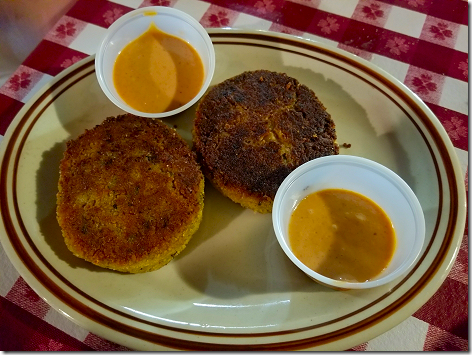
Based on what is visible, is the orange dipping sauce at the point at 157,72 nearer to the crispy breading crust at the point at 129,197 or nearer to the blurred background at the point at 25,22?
the crispy breading crust at the point at 129,197

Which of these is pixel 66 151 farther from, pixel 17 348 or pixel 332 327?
pixel 332 327

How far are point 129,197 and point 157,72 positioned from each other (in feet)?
2.05

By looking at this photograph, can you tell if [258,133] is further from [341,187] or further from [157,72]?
[157,72]

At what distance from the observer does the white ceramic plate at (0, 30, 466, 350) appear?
4.58 feet

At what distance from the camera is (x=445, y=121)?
→ 195 centimetres

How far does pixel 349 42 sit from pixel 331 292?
1.41 m

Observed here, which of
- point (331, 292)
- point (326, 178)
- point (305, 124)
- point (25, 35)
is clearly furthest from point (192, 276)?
point (25, 35)

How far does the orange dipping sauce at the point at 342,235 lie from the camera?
55.9 inches

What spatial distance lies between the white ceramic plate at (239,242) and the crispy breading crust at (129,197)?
136mm

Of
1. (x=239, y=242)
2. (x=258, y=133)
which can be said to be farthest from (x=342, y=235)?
(x=258, y=133)

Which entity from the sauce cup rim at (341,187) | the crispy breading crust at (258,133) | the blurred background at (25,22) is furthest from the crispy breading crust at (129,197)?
the blurred background at (25,22)

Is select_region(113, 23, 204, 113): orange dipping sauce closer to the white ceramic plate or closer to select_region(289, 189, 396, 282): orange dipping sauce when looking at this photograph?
the white ceramic plate

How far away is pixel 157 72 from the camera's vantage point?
70.1 inches

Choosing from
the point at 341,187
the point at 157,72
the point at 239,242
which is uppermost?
Result: the point at 157,72
